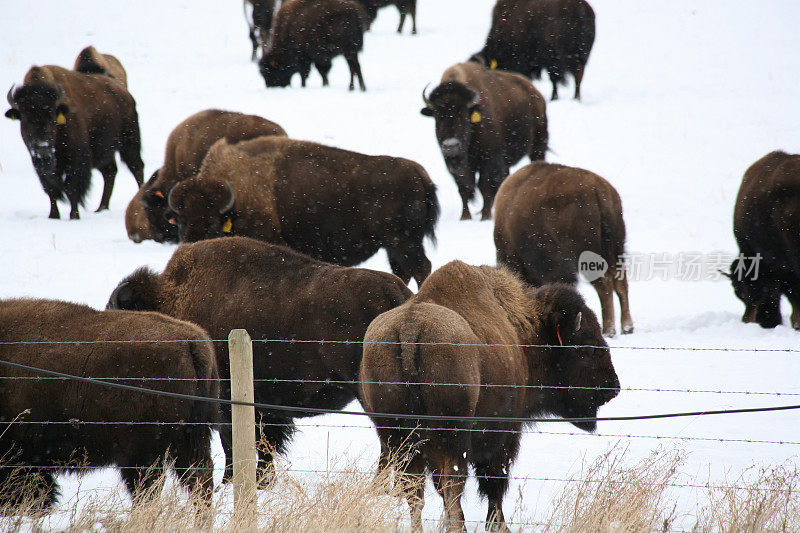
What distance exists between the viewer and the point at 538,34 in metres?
20.2

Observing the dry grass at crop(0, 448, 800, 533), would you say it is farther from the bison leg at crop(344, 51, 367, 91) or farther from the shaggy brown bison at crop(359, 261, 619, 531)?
the bison leg at crop(344, 51, 367, 91)

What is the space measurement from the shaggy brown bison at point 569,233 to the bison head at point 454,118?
13.2 ft

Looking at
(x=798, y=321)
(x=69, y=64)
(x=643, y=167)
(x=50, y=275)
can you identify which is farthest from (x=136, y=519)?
(x=69, y=64)

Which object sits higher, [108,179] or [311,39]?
[311,39]

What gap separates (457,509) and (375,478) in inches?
17.2

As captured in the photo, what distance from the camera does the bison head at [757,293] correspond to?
891 cm

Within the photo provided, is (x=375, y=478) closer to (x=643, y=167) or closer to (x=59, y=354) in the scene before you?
(x=59, y=354)

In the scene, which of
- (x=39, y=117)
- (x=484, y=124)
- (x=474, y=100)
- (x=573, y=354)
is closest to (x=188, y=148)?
(x=39, y=117)

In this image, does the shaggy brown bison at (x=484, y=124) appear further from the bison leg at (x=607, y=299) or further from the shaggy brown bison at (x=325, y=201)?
the bison leg at (x=607, y=299)

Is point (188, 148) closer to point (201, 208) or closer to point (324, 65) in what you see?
point (201, 208)

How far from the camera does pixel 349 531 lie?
3.45 metres

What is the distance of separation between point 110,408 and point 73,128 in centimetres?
1031

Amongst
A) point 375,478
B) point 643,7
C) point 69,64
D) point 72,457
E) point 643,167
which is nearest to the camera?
point 375,478

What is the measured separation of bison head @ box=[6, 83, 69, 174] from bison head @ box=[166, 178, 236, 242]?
5083 millimetres
